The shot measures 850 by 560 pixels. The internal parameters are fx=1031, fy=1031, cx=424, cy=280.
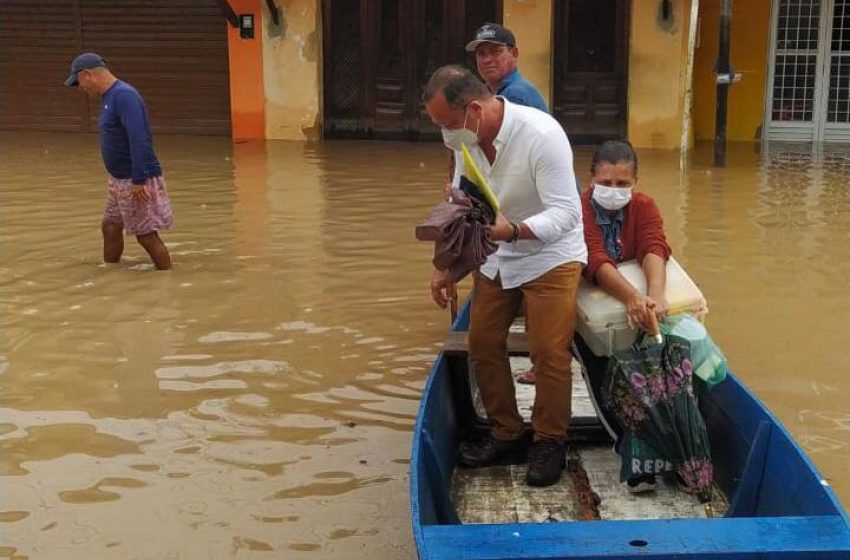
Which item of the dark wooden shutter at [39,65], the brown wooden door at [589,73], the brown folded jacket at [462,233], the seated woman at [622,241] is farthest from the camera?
the dark wooden shutter at [39,65]

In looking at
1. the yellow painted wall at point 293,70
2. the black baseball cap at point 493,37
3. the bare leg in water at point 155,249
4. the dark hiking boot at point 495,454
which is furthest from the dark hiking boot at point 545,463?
the yellow painted wall at point 293,70

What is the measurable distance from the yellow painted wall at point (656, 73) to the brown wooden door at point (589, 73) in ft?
1.46

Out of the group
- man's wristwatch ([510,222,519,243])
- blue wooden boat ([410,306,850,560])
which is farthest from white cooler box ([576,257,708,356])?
man's wristwatch ([510,222,519,243])

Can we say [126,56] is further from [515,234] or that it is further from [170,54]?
[515,234]

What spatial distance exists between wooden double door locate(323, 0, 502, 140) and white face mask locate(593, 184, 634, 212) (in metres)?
12.1

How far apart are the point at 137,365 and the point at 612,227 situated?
296cm

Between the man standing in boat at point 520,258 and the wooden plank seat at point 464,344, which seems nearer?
the man standing in boat at point 520,258

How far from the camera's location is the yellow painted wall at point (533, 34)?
15352 mm

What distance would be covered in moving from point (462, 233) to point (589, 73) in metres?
13.0

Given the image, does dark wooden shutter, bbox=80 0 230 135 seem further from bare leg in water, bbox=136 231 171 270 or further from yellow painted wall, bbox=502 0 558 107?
bare leg in water, bbox=136 231 171 270

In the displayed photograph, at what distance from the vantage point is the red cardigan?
4051 millimetres

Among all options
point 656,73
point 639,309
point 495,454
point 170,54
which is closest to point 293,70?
point 170,54

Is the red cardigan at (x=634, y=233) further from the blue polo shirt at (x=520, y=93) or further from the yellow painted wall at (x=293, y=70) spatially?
the yellow painted wall at (x=293, y=70)

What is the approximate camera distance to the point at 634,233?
414 cm
